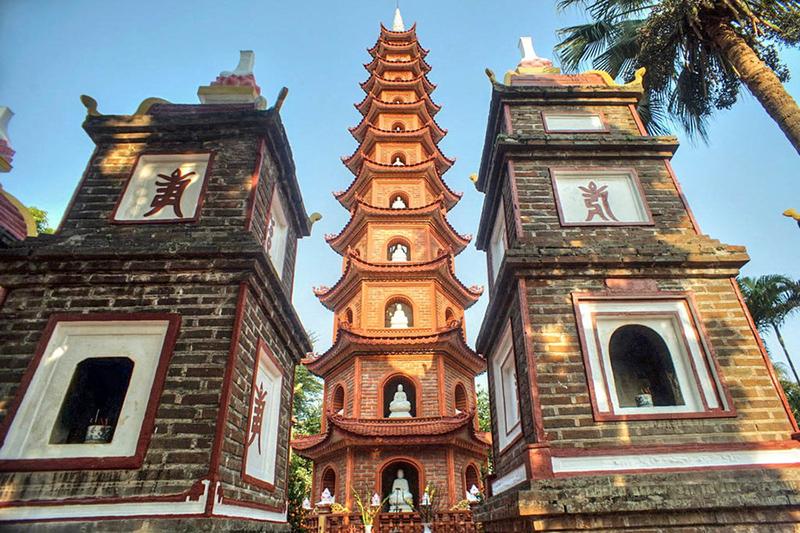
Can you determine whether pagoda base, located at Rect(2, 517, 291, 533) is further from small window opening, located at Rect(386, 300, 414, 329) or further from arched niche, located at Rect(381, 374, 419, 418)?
small window opening, located at Rect(386, 300, 414, 329)

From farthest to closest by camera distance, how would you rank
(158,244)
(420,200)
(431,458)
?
(420,200), (431,458), (158,244)

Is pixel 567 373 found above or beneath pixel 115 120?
beneath

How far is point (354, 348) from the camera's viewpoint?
16.0 m

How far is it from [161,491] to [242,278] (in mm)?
2308

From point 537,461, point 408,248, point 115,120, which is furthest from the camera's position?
point 408,248

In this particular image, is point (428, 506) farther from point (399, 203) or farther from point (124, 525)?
point (399, 203)

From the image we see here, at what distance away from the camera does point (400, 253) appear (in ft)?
61.3

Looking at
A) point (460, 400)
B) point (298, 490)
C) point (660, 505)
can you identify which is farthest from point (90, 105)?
point (298, 490)

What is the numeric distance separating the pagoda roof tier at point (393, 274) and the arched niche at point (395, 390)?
3.55 meters

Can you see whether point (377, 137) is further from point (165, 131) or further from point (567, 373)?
point (567, 373)

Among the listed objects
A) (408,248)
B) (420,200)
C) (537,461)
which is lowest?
(537,461)

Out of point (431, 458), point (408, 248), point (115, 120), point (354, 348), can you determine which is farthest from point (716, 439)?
point (408, 248)

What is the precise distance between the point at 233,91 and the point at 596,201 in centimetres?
598

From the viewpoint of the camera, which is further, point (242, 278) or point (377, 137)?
point (377, 137)
